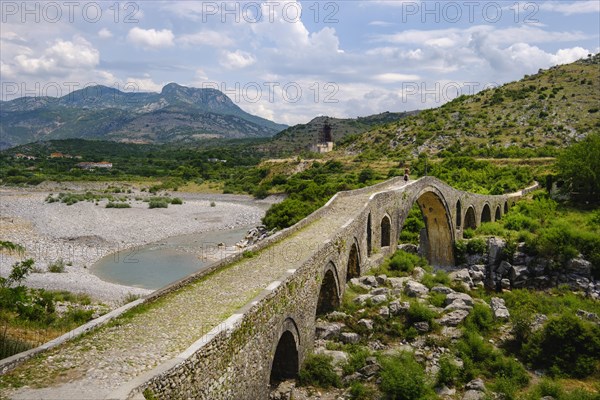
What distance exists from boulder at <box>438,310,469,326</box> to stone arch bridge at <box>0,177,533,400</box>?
4008mm

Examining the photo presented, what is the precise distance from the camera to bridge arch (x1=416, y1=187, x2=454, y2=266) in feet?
101

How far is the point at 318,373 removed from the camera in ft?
45.2

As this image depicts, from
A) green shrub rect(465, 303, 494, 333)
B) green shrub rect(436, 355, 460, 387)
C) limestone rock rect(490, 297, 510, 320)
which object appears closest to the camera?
green shrub rect(436, 355, 460, 387)

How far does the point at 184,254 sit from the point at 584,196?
30.3 meters

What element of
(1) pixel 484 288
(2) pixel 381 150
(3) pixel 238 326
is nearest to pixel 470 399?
(3) pixel 238 326

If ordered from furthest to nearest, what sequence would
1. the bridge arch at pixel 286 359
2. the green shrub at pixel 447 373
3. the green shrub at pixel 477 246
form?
the green shrub at pixel 477 246 < the green shrub at pixel 447 373 < the bridge arch at pixel 286 359

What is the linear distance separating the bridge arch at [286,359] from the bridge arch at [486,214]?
28.9 metres

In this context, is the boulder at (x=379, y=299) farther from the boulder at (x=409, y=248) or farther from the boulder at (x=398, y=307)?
the boulder at (x=409, y=248)

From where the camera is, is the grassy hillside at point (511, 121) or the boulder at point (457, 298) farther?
the grassy hillside at point (511, 121)

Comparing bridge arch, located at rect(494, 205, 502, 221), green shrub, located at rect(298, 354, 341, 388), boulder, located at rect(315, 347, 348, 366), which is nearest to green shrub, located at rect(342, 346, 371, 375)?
boulder, located at rect(315, 347, 348, 366)

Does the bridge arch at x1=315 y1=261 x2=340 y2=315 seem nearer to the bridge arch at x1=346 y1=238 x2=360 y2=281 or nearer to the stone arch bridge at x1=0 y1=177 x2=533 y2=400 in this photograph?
the stone arch bridge at x1=0 y1=177 x2=533 y2=400

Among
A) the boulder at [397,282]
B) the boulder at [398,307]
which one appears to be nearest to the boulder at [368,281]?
the boulder at [397,282]

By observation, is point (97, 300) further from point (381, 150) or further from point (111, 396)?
point (381, 150)

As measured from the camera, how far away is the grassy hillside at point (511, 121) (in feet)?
197
